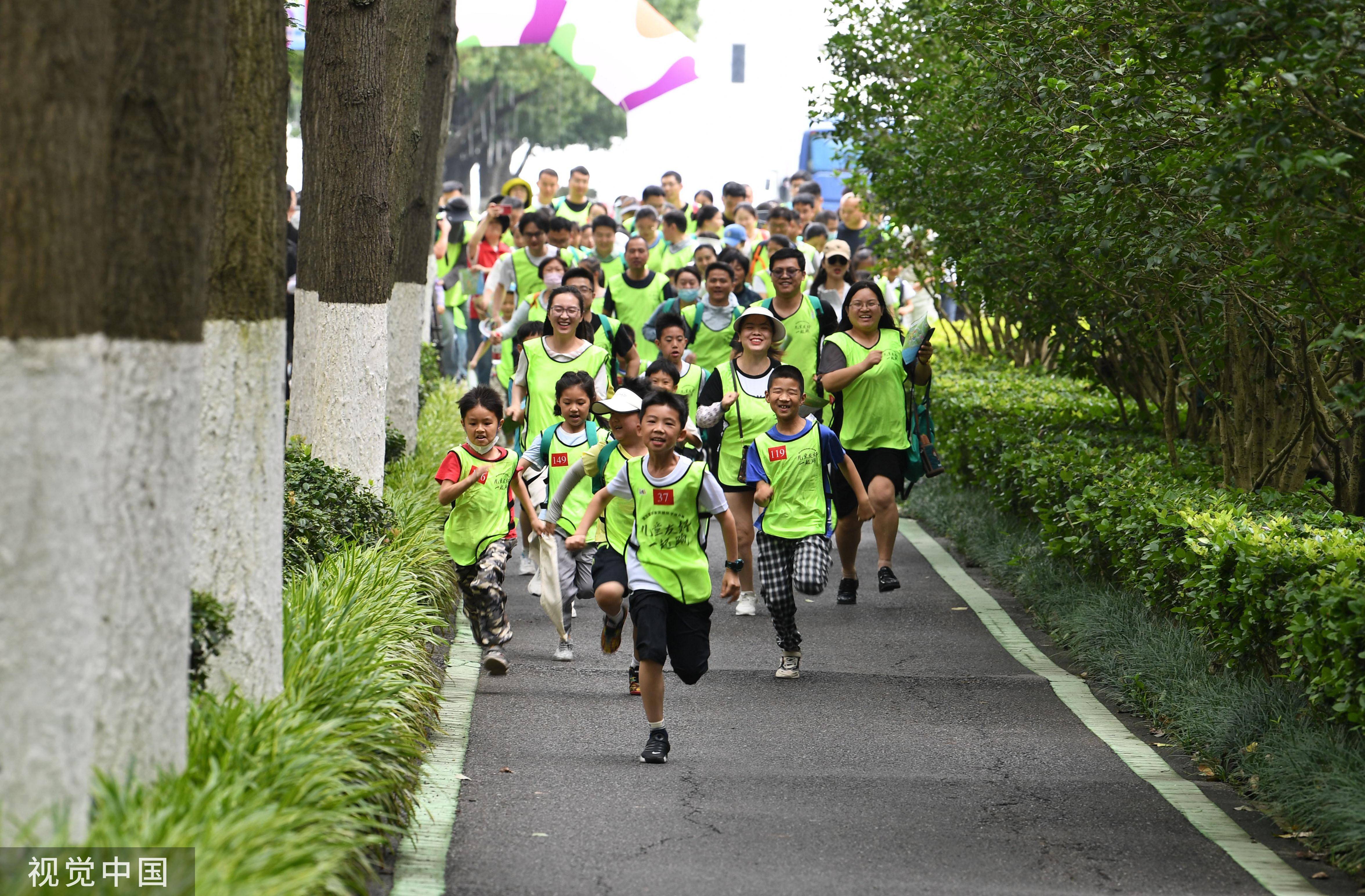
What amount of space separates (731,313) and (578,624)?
10.0 ft

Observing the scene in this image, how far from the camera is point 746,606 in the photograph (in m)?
10.0

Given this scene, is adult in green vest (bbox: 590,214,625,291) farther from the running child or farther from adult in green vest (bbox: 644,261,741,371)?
the running child

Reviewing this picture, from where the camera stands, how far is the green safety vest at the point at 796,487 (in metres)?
8.67

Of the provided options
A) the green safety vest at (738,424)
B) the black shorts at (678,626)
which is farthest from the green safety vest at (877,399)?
the black shorts at (678,626)

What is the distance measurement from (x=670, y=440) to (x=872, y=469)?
11.9 ft

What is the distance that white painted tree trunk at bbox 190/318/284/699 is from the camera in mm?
5414

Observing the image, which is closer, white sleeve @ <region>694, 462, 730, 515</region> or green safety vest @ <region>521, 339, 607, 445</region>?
white sleeve @ <region>694, 462, 730, 515</region>

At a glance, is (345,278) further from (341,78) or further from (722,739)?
(722,739)

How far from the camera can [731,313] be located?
11.9 m

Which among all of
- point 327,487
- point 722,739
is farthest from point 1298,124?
point 327,487

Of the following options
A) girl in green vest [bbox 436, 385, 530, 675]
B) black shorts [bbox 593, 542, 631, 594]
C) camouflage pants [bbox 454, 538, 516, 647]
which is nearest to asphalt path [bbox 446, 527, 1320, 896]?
camouflage pants [bbox 454, 538, 516, 647]

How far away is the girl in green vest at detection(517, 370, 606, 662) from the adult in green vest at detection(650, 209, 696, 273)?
680cm

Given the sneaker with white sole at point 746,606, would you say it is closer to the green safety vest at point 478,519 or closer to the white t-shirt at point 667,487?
the green safety vest at point 478,519

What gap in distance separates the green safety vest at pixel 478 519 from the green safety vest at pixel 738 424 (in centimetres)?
166
